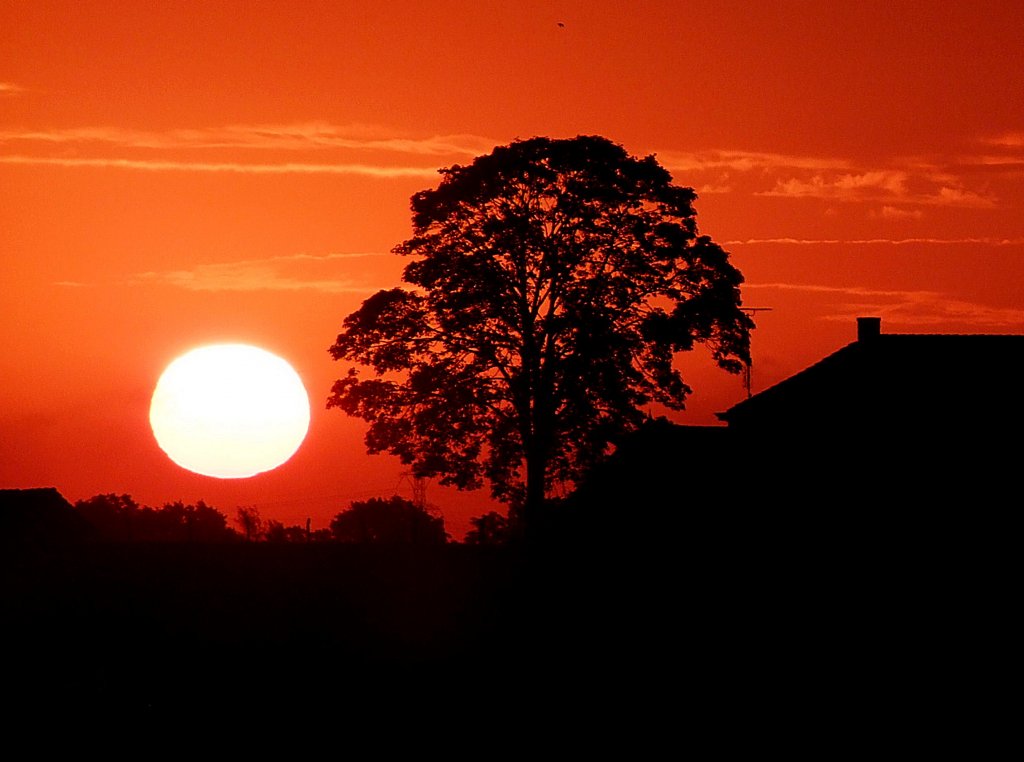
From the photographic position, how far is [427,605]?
3659 cm

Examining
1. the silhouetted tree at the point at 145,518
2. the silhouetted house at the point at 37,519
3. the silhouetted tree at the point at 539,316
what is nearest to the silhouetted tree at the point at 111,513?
the silhouetted tree at the point at 145,518

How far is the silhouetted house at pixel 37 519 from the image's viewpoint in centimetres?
6706

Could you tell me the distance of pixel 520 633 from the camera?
33.3m

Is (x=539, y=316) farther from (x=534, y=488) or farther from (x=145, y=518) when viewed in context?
(x=145, y=518)

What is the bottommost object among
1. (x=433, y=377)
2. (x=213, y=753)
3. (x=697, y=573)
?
(x=213, y=753)

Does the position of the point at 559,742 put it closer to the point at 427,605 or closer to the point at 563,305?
the point at 427,605

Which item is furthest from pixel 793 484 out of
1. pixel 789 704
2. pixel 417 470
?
pixel 789 704

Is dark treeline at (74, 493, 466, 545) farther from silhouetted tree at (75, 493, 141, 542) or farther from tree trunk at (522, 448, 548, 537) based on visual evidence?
tree trunk at (522, 448, 548, 537)

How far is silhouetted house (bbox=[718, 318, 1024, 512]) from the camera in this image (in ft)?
127

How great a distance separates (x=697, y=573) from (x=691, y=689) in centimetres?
880

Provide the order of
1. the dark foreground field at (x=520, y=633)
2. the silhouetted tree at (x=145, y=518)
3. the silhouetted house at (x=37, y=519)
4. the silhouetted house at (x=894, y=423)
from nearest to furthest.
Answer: the dark foreground field at (x=520, y=633), the silhouetted house at (x=894, y=423), the silhouetted house at (x=37, y=519), the silhouetted tree at (x=145, y=518)

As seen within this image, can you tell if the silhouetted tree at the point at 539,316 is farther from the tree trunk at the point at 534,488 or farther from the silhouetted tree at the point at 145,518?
the silhouetted tree at the point at 145,518

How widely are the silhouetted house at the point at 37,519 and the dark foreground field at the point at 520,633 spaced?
26.1 m

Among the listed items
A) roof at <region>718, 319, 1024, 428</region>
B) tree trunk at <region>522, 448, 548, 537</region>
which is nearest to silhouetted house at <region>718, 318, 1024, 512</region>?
roof at <region>718, 319, 1024, 428</region>
